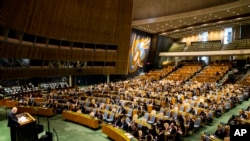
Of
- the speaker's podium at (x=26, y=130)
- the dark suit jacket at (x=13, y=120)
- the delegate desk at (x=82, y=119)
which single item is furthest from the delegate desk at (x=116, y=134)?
the dark suit jacket at (x=13, y=120)

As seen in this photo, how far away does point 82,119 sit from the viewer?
430 inches

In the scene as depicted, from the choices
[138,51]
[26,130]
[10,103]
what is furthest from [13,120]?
[138,51]

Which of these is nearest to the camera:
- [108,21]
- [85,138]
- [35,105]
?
[85,138]

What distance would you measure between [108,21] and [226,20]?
1151 centimetres

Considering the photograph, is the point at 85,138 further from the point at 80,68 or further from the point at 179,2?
the point at 179,2

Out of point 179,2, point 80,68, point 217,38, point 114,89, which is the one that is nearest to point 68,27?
point 80,68

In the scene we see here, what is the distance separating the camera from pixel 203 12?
770 inches

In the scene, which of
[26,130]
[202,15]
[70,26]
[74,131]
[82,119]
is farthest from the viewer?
[202,15]

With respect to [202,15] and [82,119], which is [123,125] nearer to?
[82,119]

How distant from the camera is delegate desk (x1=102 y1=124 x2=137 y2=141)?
310 inches

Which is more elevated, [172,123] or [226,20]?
[226,20]

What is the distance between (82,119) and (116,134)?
114 inches

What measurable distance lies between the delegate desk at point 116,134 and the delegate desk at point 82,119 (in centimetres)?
88

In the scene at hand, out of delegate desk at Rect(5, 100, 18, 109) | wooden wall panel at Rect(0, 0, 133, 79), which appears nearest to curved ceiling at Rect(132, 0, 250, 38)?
wooden wall panel at Rect(0, 0, 133, 79)
